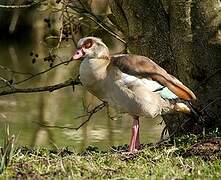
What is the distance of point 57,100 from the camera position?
17.8 m

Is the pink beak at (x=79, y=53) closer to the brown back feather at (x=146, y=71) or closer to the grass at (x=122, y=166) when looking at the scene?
the brown back feather at (x=146, y=71)

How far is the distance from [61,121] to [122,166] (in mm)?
8912

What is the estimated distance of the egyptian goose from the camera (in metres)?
7.08

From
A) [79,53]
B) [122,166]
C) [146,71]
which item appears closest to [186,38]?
[146,71]

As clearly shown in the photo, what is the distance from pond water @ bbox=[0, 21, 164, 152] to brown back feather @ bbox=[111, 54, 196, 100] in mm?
3022

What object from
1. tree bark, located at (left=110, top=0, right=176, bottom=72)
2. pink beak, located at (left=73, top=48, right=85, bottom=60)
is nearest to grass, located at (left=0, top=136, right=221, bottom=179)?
pink beak, located at (left=73, top=48, right=85, bottom=60)

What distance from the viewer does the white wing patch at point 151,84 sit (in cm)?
705

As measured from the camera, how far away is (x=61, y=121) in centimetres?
1490

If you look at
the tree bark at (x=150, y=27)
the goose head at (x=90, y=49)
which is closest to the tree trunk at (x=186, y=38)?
the tree bark at (x=150, y=27)

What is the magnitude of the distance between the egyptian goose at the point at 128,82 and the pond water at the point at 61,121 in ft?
9.54

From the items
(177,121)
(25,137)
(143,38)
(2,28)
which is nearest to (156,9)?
(143,38)

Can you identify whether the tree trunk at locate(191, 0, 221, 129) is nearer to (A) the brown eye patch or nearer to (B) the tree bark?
(B) the tree bark

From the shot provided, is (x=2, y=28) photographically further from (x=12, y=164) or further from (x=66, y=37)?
(x=12, y=164)

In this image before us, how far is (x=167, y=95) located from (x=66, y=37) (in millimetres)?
3284
